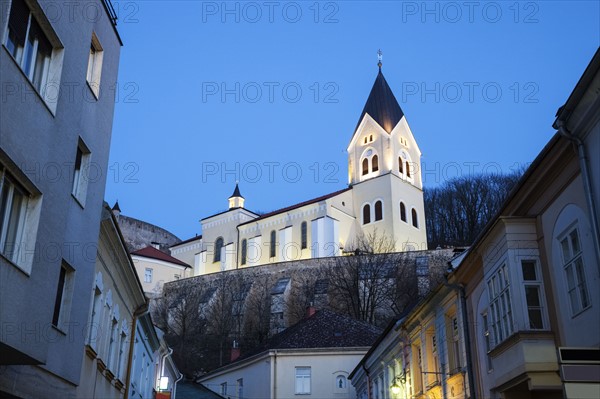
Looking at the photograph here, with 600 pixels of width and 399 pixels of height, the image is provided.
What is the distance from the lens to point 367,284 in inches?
2388

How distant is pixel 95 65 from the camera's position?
14.3 m

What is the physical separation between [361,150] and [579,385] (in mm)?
72790

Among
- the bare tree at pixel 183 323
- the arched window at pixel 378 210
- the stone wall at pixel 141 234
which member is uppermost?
the stone wall at pixel 141 234

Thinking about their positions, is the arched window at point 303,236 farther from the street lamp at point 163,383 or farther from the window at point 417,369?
the window at point 417,369

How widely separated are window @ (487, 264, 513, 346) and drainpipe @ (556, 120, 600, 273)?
290 centimetres

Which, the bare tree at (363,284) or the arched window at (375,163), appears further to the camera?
the arched window at (375,163)

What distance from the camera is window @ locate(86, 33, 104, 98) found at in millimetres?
14094

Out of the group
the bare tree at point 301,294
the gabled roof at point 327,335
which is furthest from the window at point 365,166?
the gabled roof at point 327,335

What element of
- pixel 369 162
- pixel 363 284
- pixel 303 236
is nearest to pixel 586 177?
pixel 363 284

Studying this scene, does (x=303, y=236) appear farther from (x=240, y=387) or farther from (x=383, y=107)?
(x=240, y=387)

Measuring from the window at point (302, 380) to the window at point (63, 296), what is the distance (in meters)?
28.1

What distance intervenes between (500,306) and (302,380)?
89.2 ft

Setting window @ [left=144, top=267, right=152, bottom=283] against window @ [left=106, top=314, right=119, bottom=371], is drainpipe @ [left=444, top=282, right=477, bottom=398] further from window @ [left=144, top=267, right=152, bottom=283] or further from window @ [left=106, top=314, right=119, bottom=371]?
window @ [left=144, top=267, right=152, bottom=283]

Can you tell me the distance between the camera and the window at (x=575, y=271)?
10.9m
